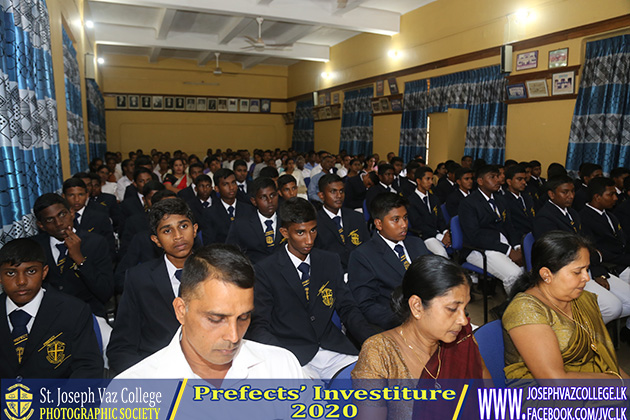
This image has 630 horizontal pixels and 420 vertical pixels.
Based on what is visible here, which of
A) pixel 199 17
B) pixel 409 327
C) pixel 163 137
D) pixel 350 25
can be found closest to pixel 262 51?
pixel 199 17

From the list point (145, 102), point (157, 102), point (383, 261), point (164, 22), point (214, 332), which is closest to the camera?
point (214, 332)

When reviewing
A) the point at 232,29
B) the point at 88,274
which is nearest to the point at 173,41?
the point at 232,29

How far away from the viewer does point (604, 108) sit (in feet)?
20.3

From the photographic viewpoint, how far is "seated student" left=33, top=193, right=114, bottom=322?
2701 mm

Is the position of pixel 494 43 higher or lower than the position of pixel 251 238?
higher

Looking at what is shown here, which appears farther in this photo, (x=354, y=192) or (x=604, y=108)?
(x=354, y=192)

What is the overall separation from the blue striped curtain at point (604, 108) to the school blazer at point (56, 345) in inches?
261

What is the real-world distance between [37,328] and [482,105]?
7885mm

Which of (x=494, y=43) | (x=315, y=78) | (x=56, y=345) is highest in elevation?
(x=315, y=78)

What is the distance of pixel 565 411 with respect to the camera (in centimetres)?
175

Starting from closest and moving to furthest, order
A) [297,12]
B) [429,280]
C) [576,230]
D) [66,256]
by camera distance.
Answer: [429,280]
[66,256]
[576,230]
[297,12]

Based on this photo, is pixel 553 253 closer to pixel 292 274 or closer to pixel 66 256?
pixel 292 274

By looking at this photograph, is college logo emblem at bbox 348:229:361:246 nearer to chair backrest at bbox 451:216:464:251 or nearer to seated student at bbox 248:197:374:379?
chair backrest at bbox 451:216:464:251

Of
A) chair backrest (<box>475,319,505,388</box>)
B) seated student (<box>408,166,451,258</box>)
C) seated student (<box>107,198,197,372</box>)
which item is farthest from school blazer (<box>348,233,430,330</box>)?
seated student (<box>408,166,451,258</box>)
